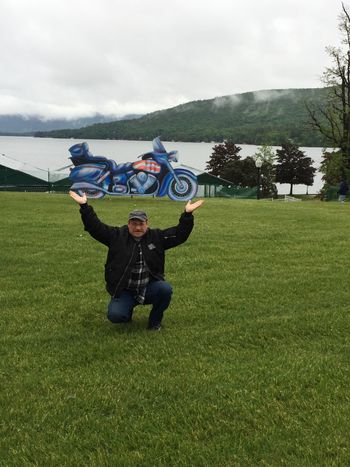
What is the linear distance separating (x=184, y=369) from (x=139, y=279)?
4.58ft

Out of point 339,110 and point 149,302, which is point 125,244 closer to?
point 149,302

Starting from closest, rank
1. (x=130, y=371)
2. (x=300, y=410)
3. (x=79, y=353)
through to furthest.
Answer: (x=300, y=410) < (x=130, y=371) < (x=79, y=353)

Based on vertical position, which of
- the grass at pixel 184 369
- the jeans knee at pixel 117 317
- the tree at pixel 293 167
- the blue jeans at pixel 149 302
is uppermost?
the tree at pixel 293 167

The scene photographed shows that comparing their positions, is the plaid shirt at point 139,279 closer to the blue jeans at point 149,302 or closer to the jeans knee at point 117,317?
the blue jeans at point 149,302

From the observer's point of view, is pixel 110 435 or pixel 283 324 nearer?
pixel 110 435

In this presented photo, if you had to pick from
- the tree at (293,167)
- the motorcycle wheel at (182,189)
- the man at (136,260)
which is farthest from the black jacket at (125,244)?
the tree at (293,167)

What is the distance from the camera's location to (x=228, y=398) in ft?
13.4

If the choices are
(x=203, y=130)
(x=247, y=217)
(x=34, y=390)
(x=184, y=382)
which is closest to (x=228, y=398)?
A: (x=184, y=382)

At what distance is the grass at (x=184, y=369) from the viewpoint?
3.44m

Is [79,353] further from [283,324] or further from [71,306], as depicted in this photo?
[283,324]

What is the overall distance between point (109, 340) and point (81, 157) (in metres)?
21.2

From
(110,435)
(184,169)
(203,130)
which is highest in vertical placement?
(203,130)

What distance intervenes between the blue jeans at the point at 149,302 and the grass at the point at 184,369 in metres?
0.19

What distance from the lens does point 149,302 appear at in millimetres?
5801
